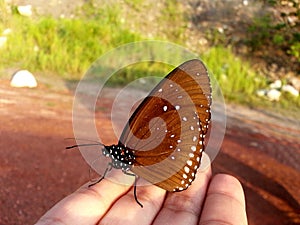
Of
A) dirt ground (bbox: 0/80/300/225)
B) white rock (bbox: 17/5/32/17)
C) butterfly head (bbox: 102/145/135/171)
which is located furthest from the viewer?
white rock (bbox: 17/5/32/17)

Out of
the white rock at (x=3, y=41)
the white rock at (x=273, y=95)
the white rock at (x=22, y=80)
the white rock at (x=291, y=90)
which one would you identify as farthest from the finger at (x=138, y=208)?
the white rock at (x=3, y=41)

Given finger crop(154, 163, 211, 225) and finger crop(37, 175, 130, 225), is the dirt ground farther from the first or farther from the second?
finger crop(154, 163, 211, 225)

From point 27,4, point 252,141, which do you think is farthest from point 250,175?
point 27,4

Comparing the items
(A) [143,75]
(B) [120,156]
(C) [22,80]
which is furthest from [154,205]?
(A) [143,75]

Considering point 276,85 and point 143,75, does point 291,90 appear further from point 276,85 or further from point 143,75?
point 143,75

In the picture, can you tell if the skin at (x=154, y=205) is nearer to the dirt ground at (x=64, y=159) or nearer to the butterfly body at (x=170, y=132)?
the butterfly body at (x=170, y=132)

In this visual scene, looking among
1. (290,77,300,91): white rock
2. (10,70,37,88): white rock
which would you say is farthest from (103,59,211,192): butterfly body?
(290,77,300,91): white rock

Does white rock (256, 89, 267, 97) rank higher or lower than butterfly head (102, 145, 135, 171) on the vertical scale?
lower
